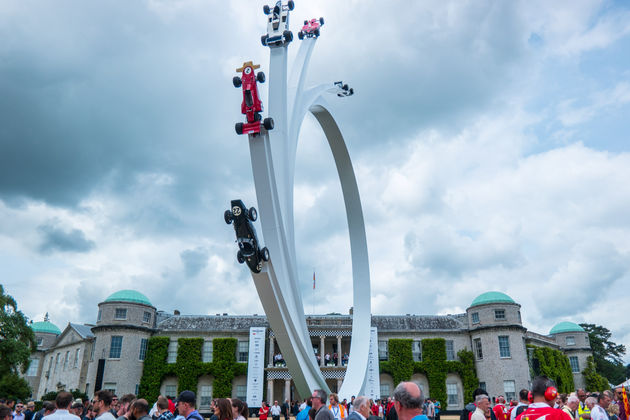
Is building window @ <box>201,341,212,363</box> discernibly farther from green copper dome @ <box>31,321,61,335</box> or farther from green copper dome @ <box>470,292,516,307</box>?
green copper dome @ <box>470,292,516,307</box>

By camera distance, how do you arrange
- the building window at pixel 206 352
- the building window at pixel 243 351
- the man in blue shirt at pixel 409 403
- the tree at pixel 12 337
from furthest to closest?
the building window at pixel 243 351
the building window at pixel 206 352
the tree at pixel 12 337
the man in blue shirt at pixel 409 403

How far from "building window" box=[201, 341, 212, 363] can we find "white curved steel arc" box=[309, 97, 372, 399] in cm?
2516

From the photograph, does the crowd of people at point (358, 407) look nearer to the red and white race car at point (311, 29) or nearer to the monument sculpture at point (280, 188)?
the monument sculpture at point (280, 188)

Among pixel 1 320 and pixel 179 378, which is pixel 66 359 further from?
pixel 1 320

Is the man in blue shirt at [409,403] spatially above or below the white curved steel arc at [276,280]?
below

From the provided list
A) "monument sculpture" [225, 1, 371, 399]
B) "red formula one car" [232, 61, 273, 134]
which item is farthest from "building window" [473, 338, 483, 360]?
"red formula one car" [232, 61, 273, 134]

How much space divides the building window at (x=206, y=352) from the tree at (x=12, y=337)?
1692 centimetres

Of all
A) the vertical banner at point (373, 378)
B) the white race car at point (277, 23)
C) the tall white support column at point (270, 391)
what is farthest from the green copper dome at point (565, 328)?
the white race car at point (277, 23)

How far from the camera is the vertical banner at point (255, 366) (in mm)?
41500

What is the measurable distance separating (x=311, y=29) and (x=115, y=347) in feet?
112

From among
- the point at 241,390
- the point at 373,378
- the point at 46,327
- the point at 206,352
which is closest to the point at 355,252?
the point at 373,378

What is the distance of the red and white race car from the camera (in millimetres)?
21438

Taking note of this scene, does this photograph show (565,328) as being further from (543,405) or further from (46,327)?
(46,327)

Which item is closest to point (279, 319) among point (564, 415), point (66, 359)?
point (564, 415)
